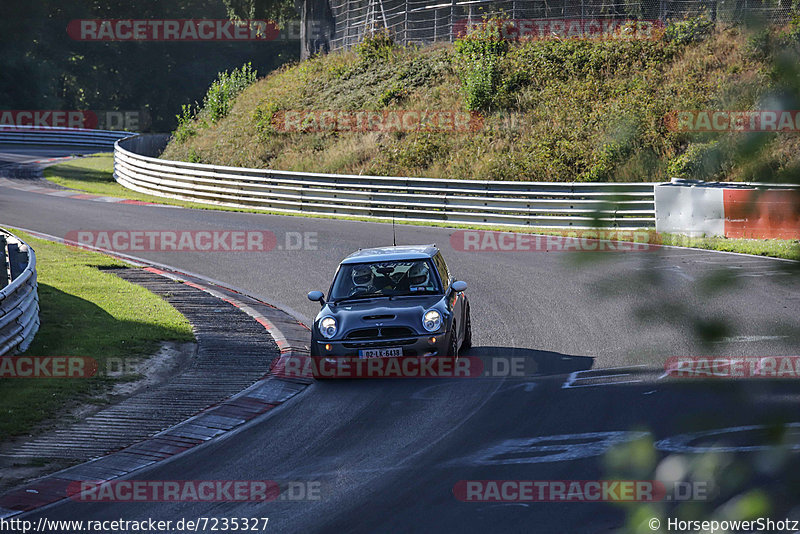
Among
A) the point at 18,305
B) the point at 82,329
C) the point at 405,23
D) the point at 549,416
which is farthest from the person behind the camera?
the point at 405,23

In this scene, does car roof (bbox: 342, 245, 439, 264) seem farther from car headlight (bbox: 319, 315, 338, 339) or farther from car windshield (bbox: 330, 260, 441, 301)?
car headlight (bbox: 319, 315, 338, 339)

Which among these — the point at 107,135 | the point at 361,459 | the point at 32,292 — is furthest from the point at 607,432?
the point at 107,135

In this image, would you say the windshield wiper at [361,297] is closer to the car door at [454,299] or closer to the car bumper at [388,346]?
the car bumper at [388,346]

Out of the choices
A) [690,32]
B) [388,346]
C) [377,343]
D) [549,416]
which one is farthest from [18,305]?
[690,32]

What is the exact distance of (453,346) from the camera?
40.4ft

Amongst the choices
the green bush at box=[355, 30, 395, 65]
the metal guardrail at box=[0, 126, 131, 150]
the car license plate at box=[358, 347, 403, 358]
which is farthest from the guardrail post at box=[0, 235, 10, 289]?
the metal guardrail at box=[0, 126, 131, 150]

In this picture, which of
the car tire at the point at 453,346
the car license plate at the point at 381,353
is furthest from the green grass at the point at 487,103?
the car license plate at the point at 381,353

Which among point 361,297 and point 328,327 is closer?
point 328,327

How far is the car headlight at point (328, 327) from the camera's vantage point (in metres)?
12.2

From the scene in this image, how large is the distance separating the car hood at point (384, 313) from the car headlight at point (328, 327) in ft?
0.23

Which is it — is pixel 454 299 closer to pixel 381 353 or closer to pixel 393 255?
pixel 393 255

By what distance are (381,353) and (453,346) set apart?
970mm

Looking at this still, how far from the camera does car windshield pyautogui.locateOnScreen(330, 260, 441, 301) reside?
42.3ft

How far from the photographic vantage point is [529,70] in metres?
37.1
